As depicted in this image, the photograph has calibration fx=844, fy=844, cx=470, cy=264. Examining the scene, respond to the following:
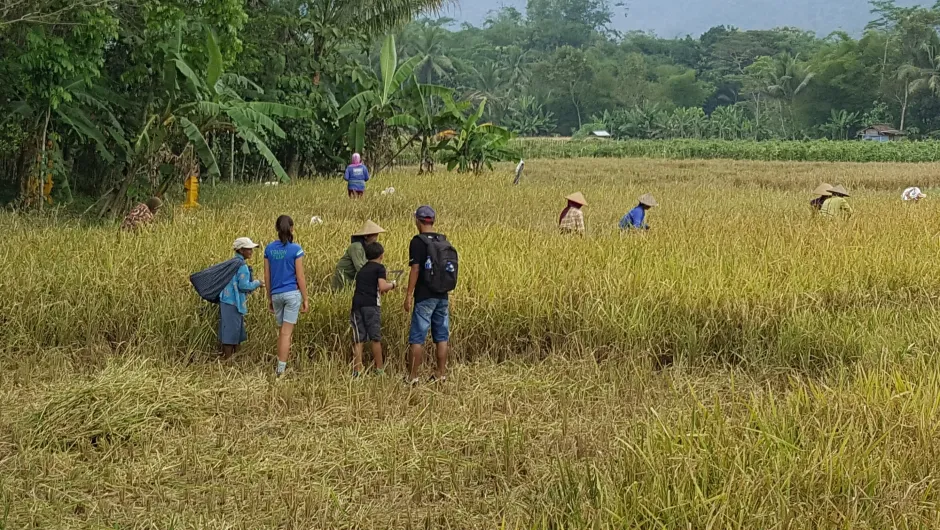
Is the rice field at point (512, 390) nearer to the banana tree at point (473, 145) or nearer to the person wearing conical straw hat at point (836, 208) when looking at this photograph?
the person wearing conical straw hat at point (836, 208)

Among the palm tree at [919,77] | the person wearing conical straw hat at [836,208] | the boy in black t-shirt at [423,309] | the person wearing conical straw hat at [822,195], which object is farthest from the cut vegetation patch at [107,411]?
the palm tree at [919,77]

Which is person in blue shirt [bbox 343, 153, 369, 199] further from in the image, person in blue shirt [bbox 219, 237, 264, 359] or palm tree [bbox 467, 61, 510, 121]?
palm tree [bbox 467, 61, 510, 121]

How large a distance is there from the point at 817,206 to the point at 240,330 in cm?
739

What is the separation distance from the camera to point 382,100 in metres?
16.4

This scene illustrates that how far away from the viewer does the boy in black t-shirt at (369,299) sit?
199 inches

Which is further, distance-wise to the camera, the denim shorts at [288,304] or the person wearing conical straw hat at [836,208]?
the person wearing conical straw hat at [836,208]

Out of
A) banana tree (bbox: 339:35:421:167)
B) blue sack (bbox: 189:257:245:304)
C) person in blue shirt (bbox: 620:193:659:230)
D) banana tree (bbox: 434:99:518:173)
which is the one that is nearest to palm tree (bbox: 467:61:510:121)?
banana tree (bbox: 434:99:518:173)

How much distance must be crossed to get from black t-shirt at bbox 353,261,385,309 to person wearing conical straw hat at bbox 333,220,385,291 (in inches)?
7.1

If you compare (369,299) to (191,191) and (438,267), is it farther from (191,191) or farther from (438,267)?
(191,191)

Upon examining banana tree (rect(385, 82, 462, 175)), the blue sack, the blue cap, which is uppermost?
banana tree (rect(385, 82, 462, 175))

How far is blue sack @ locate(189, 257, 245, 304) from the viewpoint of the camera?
534cm

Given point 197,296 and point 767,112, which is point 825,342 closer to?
point 197,296

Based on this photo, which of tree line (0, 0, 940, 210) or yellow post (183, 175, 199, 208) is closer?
tree line (0, 0, 940, 210)

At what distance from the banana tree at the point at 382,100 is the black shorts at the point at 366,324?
10785 mm
